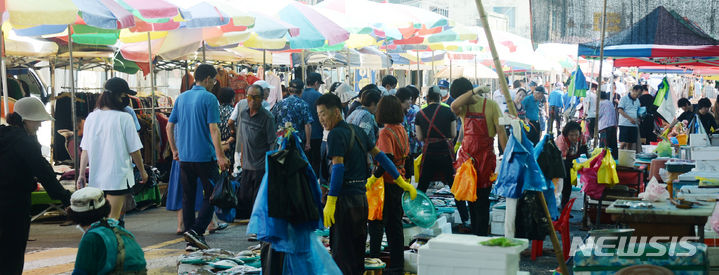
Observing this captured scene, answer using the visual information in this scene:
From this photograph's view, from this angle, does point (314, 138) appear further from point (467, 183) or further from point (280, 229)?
point (280, 229)

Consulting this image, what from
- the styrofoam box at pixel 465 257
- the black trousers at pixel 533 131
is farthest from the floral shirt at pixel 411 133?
the styrofoam box at pixel 465 257

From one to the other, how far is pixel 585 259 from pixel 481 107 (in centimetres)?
333

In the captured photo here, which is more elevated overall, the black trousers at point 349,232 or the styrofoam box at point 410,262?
the black trousers at point 349,232

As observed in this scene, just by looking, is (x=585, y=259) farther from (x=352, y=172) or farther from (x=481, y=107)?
(x=481, y=107)

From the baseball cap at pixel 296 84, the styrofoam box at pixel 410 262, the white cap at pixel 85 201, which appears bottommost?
the styrofoam box at pixel 410 262

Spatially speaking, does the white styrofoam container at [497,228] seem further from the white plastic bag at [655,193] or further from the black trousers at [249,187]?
the white plastic bag at [655,193]

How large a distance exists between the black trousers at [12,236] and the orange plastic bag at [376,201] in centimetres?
300

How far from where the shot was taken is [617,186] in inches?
368

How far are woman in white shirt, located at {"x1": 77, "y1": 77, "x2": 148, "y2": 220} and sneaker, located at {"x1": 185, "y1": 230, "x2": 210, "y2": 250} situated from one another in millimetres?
794

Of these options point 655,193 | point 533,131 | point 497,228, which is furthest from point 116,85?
point 533,131

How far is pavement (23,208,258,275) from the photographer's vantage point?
762cm

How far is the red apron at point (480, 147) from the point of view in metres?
8.03

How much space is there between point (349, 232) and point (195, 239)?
2.54m

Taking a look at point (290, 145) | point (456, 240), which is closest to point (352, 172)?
point (290, 145)
